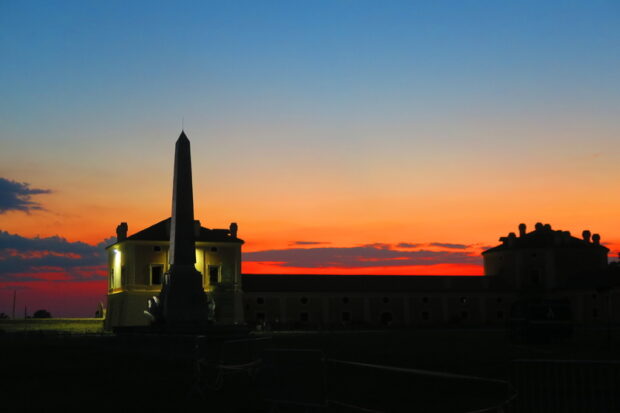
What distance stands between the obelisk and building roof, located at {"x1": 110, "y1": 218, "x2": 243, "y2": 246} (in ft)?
75.0

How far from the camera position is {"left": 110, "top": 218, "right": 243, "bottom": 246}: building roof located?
190 ft

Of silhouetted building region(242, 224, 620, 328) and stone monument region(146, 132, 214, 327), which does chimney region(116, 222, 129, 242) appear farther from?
stone monument region(146, 132, 214, 327)

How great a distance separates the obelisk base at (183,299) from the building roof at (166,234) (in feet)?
76.2

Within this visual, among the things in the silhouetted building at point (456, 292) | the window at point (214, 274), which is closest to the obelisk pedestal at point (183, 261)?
the silhouetted building at point (456, 292)

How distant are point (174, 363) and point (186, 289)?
13829 millimetres

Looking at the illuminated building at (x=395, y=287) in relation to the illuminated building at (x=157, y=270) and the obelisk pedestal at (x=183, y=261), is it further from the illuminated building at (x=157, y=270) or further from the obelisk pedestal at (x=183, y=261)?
the obelisk pedestal at (x=183, y=261)

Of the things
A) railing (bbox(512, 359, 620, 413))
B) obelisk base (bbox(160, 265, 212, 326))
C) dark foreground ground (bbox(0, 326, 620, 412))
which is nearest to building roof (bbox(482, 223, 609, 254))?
obelisk base (bbox(160, 265, 212, 326))

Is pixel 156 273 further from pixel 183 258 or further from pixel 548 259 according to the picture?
pixel 548 259

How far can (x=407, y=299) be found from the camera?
65812mm

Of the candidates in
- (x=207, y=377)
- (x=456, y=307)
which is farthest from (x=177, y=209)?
(x=456, y=307)

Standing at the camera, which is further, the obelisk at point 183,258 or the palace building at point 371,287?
the palace building at point 371,287

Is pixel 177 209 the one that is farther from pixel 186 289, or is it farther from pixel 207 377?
pixel 207 377

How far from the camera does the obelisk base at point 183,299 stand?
113 ft

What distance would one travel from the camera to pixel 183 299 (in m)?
34.8
